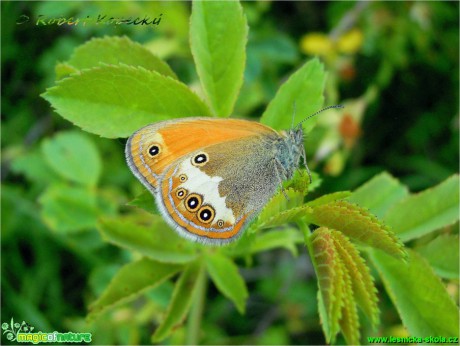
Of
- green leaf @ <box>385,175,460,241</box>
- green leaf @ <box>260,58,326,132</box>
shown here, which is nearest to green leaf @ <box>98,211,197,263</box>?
green leaf @ <box>260,58,326,132</box>

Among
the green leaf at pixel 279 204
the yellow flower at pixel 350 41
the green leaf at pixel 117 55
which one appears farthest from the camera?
the yellow flower at pixel 350 41

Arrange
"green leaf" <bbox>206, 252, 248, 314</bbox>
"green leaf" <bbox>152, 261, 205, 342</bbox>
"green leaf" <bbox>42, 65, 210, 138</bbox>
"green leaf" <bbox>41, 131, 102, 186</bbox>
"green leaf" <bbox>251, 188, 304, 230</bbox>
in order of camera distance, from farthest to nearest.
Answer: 1. "green leaf" <bbox>41, 131, 102, 186</bbox>
2. "green leaf" <bbox>206, 252, 248, 314</bbox>
3. "green leaf" <bbox>152, 261, 205, 342</bbox>
4. "green leaf" <bbox>42, 65, 210, 138</bbox>
5. "green leaf" <bbox>251, 188, 304, 230</bbox>

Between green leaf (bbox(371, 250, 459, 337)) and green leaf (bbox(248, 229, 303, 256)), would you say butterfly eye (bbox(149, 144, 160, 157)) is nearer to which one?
green leaf (bbox(248, 229, 303, 256))

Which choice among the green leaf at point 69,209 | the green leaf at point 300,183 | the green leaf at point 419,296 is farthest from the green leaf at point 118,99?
the green leaf at point 69,209

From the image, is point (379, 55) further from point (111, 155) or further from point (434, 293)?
point (434, 293)

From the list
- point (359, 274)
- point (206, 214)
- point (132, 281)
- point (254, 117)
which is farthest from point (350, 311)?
point (254, 117)

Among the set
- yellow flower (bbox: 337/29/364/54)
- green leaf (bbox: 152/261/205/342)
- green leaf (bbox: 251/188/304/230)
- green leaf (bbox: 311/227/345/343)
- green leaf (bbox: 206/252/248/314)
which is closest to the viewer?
green leaf (bbox: 311/227/345/343)

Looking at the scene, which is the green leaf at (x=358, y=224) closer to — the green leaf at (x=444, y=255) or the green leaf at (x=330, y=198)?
the green leaf at (x=330, y=198)

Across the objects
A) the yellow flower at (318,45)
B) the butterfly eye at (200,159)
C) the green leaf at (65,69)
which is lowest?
the butterfly eye at (200,159)
